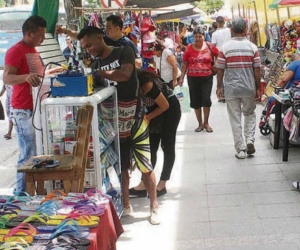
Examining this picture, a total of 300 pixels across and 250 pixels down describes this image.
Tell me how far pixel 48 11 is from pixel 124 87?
55.4 inches

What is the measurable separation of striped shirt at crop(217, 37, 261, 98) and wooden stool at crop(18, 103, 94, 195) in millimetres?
3521

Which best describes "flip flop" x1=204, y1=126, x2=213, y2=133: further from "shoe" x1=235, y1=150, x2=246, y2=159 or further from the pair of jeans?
"shoe" x1=235, y1=150, x2=246, y2=159

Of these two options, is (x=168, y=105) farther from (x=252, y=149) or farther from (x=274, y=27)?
(x=274, y=27)

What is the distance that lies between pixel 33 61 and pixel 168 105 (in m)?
1.35

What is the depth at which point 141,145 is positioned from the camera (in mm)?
4859

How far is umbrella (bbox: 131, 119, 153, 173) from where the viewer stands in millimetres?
4855

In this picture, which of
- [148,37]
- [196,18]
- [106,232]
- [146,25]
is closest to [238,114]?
[148,37]

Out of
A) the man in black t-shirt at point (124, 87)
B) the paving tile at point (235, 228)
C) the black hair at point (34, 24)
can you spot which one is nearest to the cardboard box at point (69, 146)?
the man in black t-shirt at point (124, 87)

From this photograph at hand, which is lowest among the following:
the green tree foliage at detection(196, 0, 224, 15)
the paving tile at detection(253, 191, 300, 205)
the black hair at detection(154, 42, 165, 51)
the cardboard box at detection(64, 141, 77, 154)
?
the paving tile at detection(253, 191, 300, 205)

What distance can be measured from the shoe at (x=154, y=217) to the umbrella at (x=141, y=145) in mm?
433

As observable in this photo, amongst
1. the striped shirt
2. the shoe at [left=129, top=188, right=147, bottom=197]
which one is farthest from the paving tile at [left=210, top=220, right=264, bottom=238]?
the striped shirt

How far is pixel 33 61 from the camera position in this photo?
5.06 m

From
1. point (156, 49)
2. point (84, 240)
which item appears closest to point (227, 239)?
point (84, 240)

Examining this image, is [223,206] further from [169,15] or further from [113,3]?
[169,15]
